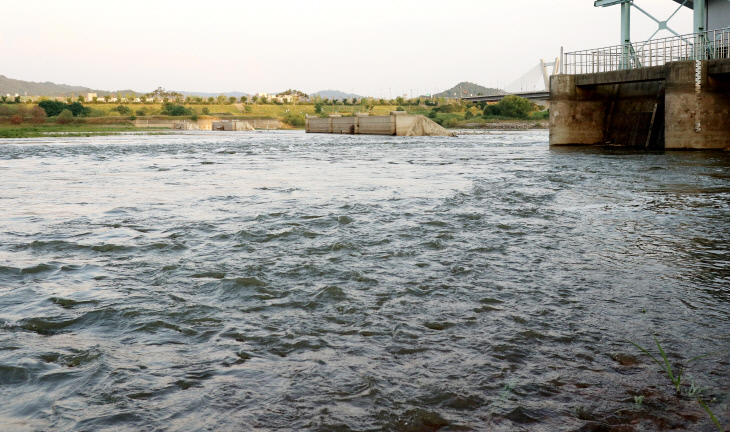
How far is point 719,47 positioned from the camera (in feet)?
93.2

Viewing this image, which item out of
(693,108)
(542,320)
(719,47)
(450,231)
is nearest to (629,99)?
(719,47)

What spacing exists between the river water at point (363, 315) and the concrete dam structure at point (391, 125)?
56763 mm

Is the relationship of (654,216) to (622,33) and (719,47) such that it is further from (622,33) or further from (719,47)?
(622,33)

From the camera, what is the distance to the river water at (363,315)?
3.68m

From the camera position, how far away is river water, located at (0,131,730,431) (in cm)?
368

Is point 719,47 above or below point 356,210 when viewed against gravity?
above

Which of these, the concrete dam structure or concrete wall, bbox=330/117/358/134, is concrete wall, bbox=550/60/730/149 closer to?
the concrete dam structure

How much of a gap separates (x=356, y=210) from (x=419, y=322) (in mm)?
6687

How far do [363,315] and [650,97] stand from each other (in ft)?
93.4

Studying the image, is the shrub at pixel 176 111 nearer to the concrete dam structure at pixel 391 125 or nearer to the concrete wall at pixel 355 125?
the concrete wall at pixel 355 125

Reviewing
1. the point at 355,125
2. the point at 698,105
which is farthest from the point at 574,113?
the point at 355,125

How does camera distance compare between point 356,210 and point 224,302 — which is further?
point 356,210

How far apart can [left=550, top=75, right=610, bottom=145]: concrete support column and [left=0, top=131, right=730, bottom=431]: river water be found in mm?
20398

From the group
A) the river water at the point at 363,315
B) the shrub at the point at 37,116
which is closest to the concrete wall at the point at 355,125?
the shrub at the point at 37,116
